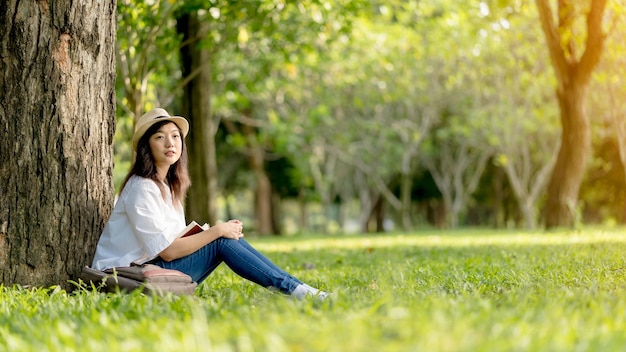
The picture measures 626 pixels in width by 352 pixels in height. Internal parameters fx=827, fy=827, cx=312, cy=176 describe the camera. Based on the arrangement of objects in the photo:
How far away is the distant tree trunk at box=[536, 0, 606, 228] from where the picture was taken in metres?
15.9

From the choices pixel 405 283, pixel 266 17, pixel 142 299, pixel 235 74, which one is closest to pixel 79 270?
pixel 142 299

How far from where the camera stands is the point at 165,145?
6.59 metres

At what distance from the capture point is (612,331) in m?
3.70

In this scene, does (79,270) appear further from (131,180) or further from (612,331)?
(612,331)

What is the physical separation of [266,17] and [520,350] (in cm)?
1140

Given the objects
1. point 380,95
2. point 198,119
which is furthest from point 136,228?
point 380,95

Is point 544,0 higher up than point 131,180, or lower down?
higher up

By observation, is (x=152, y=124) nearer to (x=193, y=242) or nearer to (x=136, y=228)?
(x=136, y=228)

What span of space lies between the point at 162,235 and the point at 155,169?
0.66m

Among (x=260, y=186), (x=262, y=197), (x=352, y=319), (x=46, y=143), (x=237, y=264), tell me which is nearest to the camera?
(x=352, y=319)

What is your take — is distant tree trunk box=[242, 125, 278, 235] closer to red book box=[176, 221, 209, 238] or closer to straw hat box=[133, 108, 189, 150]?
straw hat box=[133, 108, 189, 150]

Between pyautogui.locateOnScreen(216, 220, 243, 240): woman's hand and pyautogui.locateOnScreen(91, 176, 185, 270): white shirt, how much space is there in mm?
380

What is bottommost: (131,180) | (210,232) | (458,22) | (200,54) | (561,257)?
(561,257)

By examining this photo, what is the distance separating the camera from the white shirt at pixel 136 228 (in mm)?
6148
